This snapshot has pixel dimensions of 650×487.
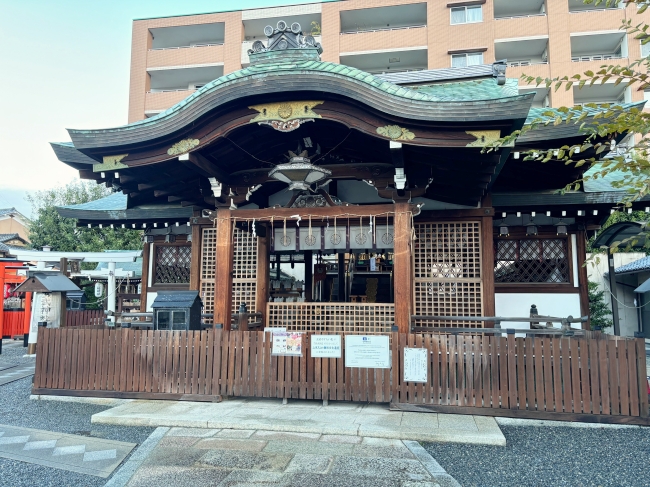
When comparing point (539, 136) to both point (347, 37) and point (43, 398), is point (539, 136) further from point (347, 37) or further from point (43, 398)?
point (347, 37)

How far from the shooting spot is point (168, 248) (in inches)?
437

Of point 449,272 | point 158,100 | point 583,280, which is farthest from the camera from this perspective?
point 158,100

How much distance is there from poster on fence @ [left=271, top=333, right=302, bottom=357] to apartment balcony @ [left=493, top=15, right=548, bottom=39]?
25.3m

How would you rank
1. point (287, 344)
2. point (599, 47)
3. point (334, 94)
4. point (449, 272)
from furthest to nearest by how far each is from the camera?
point (599, 47)
point (449, 272)
point (287, 344)
point (334, 94)

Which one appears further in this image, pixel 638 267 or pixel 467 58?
pixel 467 58

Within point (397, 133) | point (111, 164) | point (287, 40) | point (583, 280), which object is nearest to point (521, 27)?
point (583, 280)

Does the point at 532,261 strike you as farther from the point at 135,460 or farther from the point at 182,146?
the point at 135,460

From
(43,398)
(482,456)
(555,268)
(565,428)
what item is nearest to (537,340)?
(565,428)

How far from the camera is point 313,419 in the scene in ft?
19.6

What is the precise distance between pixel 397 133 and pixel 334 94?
101 centimetres

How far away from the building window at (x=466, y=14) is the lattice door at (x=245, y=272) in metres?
23.0

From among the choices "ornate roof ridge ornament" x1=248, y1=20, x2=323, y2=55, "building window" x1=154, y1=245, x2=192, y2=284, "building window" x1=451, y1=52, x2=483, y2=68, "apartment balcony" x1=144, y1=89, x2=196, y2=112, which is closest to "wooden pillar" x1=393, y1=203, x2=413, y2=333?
"ornate roof ridge ornament" x1=248, y1=20, x2=323, y2=55

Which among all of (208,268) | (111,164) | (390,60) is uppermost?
(390,60)

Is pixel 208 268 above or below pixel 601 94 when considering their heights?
below
